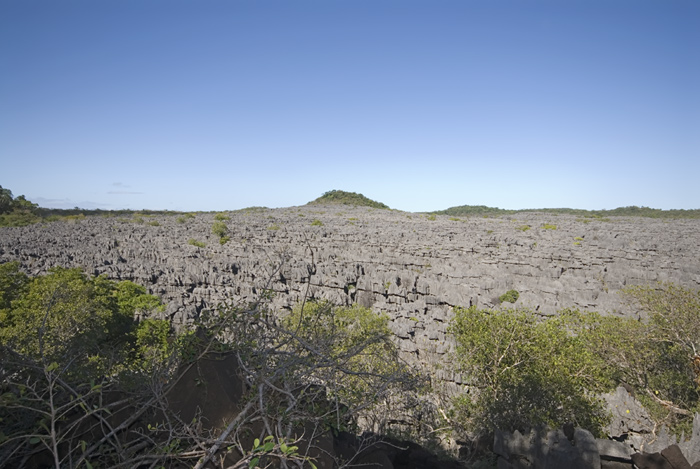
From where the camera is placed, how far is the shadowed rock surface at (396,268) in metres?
21.5

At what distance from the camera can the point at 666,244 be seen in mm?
42281

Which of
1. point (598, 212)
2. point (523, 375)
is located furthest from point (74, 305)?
point (598, 212)

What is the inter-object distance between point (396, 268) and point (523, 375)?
20.3 m

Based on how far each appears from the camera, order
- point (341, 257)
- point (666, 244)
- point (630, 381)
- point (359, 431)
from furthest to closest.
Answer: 1. point (666, 244)
2. point (341, 257)
3. point (630, 381)
4. point (359, 431)

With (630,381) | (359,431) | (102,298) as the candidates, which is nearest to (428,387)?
(359,431)

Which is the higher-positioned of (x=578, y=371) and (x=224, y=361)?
(x=224, y=361)

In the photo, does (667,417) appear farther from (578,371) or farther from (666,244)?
(666,244)

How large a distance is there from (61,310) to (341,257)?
66.8ft

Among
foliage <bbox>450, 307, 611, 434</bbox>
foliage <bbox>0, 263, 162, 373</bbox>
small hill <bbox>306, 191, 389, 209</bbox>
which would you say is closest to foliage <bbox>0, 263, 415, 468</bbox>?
foliage <bbox>450, 307, 611, 434</bbox>

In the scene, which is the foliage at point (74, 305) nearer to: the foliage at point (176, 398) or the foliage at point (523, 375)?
the foliage at point (176, 398)

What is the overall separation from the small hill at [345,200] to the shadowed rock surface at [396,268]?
192 ft

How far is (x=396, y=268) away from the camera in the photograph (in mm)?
32000

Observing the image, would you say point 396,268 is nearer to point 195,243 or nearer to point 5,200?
point 195,243

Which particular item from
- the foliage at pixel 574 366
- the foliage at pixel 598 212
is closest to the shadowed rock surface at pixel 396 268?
the foliage at pixel 574 366
